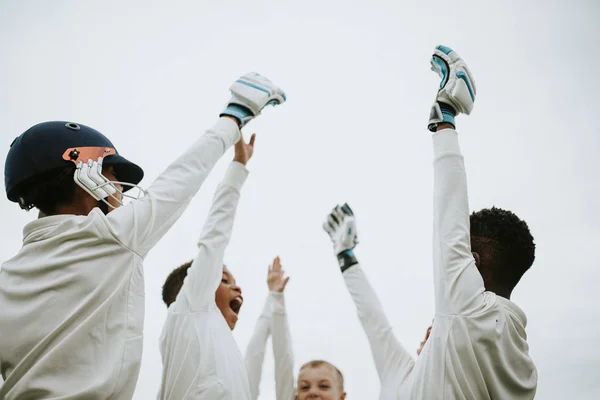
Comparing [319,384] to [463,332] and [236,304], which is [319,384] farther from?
[463,332]

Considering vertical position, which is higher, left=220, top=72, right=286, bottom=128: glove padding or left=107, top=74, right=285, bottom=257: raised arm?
left=220, top=72, right=286, bottom=128: glove padding

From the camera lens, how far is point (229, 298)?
564cm

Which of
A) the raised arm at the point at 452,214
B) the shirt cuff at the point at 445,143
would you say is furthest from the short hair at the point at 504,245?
the shirt cuff at the point at 445,143

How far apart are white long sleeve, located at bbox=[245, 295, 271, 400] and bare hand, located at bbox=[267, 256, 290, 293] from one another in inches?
6.0

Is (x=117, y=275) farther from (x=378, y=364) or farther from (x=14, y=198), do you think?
(x=378, y=364)

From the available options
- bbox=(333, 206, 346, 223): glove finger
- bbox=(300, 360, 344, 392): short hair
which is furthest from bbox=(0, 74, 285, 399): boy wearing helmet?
bbox=(300, 360, 344, 392): short hair

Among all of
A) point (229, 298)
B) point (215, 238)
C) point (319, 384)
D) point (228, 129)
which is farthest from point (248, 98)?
point (319, 384)

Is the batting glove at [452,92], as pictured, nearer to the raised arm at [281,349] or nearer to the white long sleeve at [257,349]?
the raised arm at [281,349]

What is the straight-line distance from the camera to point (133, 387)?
285 cm

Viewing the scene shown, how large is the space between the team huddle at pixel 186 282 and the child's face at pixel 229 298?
84cm

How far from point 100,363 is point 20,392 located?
1.24 feet

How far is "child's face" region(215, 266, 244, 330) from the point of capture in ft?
18.3

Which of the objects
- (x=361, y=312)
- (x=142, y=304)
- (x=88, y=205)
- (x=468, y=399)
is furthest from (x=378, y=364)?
(x=88, y=205)

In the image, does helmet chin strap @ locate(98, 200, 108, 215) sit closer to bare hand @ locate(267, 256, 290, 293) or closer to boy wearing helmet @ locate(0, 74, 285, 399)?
boy wearing helmet @ locate(0, 74, 285, 399)
